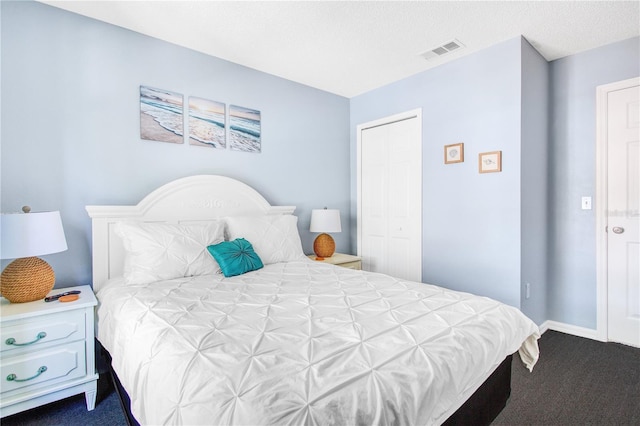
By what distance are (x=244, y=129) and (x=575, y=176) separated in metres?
3.03

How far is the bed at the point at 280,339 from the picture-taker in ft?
2.94

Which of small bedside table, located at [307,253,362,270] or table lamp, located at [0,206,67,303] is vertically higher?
table lamp, located at [0,206,67,303]

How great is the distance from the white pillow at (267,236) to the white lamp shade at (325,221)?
1.73 feet

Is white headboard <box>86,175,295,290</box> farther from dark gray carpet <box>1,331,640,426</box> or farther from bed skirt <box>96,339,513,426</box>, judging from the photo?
bed skirt <box>96,339,513,426</box>

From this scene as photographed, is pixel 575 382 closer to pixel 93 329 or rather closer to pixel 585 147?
pixel 585 147

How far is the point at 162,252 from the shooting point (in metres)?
2.11

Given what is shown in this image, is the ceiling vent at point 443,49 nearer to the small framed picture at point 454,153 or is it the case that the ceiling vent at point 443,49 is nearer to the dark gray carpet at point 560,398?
the small framed picture at point 454,153

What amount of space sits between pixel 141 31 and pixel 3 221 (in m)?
1.67

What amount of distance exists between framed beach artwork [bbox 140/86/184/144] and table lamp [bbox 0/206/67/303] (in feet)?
3.25

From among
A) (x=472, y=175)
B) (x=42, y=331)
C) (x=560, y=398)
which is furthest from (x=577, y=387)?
(x=42, y=331)

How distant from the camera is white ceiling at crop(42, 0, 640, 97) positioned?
86.7 inches

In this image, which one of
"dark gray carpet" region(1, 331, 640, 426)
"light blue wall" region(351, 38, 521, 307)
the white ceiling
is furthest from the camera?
"light blue wall" region(351, 38, 521, 307)

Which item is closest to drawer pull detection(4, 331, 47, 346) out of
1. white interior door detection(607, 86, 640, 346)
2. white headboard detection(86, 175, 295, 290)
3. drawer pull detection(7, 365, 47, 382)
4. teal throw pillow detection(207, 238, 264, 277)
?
drawer pull detection(7, 365, 47, 382)

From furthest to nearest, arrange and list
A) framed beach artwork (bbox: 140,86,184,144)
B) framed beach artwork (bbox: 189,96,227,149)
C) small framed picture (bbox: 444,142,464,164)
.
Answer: small framed picture (bbox: 444,142,464,164) → framed beach artwork (bbox: 189,96,227,149) → framed beach artwork (bbox: 140,86,184,144)
